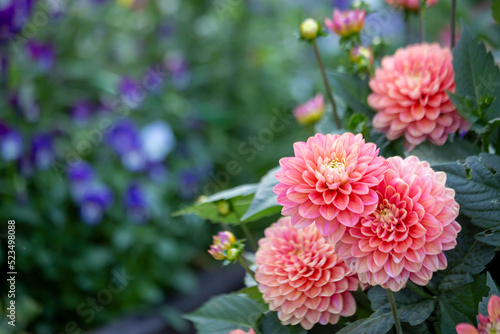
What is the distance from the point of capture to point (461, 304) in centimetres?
42

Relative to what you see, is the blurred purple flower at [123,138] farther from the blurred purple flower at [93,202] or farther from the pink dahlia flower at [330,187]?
the pink dahlia flower at [330,187]

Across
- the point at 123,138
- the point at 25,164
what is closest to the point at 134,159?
the point at 123,138

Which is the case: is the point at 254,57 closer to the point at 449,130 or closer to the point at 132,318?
the point at 132,318

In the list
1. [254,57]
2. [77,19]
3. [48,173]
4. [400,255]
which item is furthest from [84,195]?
[400,255]

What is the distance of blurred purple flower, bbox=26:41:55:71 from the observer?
1.39 m

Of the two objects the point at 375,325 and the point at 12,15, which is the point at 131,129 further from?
the point at 375,325

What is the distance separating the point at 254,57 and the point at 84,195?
2.80ft

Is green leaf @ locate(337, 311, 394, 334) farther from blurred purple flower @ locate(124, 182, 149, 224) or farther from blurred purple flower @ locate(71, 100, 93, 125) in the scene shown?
blurred purple flower @ locate(71, 100, 93, 125)

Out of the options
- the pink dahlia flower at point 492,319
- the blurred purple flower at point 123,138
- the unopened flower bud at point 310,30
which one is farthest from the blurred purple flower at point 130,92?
the pink dahlia flower at point 492,319

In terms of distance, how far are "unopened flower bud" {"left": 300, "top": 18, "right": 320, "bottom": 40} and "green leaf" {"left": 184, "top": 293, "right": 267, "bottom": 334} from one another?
13.0 inches

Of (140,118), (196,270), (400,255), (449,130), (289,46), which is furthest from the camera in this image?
(289,46)

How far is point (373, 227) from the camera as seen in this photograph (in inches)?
15.4

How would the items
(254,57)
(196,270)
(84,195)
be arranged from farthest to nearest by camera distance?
1. (254,57)
2. (196,270)
3. (84,195)

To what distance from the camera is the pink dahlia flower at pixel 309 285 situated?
434mm
